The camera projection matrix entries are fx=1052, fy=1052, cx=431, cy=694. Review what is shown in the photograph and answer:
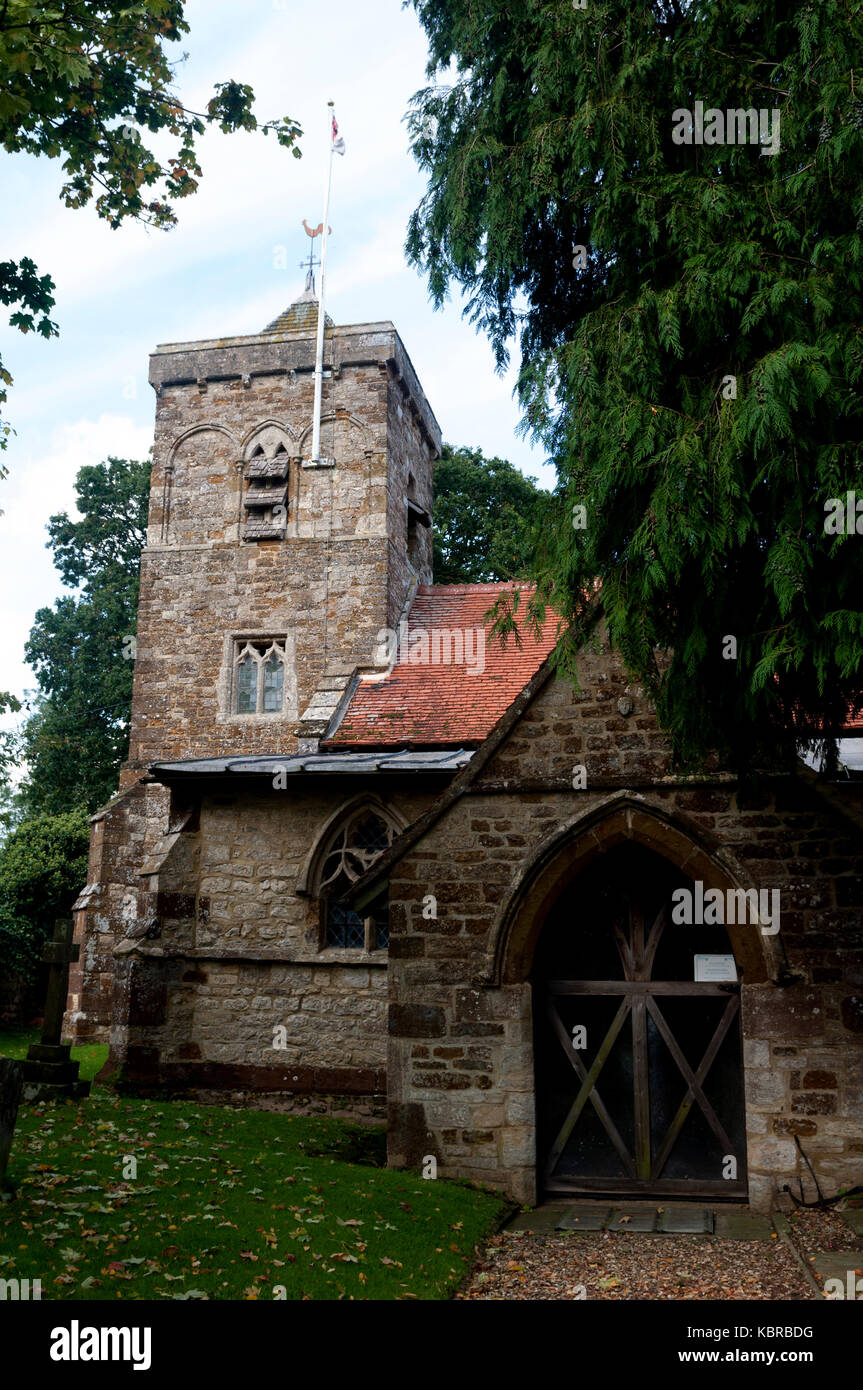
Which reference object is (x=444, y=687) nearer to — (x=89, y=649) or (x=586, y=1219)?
(x=586, y=1219)

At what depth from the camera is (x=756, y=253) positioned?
18.1ft

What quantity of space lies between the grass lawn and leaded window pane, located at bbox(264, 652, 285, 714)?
9.22m

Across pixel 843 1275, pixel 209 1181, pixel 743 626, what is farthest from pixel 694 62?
pixel 209 1181

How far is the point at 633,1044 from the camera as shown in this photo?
922cm

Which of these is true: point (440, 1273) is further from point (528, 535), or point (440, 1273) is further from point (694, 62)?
point (694, 62)

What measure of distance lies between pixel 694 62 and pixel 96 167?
410 centimetres

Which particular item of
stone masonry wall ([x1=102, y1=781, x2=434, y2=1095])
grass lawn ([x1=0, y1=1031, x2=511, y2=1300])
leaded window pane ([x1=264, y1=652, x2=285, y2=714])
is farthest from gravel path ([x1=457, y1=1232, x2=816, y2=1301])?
leaded window pane ([x1=264, y1=652, x2=285, y2=714])

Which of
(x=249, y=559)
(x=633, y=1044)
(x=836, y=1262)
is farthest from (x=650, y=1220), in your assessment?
(x=249, y=559)

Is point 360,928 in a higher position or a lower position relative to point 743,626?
lower

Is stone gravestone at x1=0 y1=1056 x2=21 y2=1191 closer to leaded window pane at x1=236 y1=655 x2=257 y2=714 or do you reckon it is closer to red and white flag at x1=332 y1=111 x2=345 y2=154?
leaded window pane at x1=236 y1=655 x2=257 y2=714

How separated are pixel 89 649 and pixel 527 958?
2112 centimetres

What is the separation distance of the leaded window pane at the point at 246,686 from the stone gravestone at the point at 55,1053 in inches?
315

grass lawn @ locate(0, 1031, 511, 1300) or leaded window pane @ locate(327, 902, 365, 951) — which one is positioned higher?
leaded window pane @ locate(327, 902, 365, 951)

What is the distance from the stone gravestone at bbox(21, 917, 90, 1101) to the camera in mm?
9609
